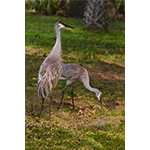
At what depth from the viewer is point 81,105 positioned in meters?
6.57

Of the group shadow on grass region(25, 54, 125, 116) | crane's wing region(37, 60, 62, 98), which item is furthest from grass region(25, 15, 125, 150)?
crane's wing region(37, 60, 62, 98)

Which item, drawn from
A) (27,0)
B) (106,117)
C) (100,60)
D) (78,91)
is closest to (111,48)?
(100,60)

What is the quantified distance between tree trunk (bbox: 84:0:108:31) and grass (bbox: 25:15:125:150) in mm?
3723

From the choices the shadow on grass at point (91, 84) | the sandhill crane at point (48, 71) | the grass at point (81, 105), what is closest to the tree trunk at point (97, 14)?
the grass at point (81, 105)

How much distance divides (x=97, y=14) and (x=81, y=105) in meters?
11.8

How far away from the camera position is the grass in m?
5.00

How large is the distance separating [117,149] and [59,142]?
139 centimetres

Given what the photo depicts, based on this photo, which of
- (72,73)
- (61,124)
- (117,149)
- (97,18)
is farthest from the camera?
(97,18)

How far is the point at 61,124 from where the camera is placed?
5379mm

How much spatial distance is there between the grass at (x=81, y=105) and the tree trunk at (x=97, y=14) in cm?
372

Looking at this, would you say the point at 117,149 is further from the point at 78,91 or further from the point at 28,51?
the point at 28,51

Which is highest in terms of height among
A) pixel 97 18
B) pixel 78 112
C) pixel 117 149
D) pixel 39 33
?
pixel 97 18

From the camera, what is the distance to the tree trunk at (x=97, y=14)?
53.8 feet

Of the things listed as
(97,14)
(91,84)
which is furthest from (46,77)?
(97,14)
